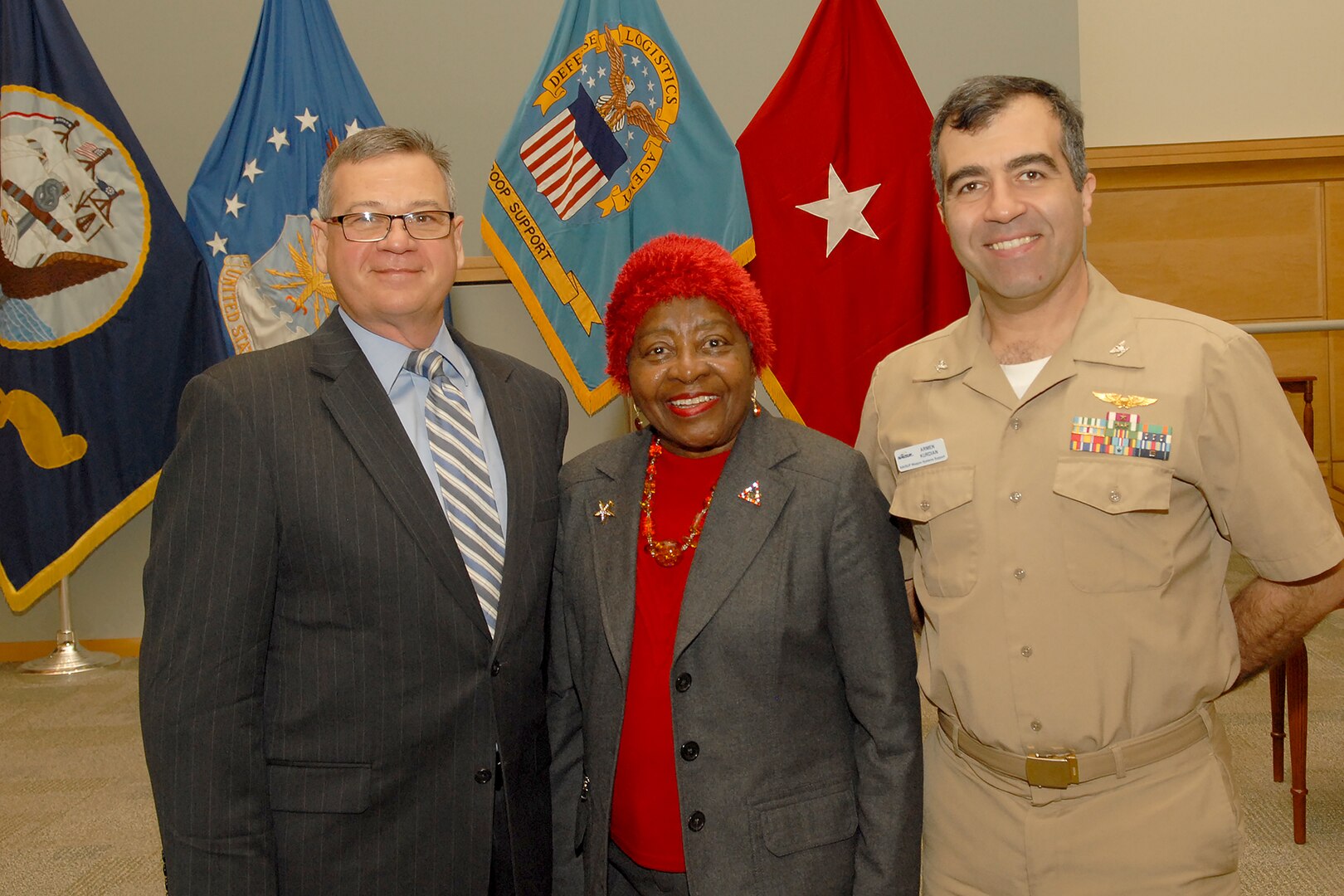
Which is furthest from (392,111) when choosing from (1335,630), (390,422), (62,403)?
(1335,630)

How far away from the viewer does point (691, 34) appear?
16.0 feet

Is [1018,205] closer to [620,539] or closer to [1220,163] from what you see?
[620,539]

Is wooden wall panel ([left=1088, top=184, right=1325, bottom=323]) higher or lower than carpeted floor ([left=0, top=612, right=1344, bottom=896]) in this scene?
higher

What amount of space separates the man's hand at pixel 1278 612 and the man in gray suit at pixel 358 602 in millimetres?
1145

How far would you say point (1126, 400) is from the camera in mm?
1601

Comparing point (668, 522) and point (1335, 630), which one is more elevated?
point (668, 522)

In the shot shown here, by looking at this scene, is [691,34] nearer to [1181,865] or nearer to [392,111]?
[392,111]

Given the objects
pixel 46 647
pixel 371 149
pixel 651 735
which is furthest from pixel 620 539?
pixel 46 647

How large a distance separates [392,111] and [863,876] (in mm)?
4401

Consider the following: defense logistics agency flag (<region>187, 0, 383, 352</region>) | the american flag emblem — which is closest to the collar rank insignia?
the american flag emblem

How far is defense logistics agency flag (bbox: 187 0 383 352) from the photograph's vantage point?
14.7ft

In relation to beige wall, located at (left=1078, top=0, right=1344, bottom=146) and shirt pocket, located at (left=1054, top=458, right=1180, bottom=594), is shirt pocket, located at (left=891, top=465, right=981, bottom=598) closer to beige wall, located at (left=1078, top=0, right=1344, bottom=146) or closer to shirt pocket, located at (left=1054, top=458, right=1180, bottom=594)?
shirt pocket, located at (left=1054, top=458, right=1180, bottom=594)

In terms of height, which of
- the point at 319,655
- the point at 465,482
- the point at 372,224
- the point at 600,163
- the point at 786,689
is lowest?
the point at 786,689

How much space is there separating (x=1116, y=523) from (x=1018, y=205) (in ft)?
1.67
